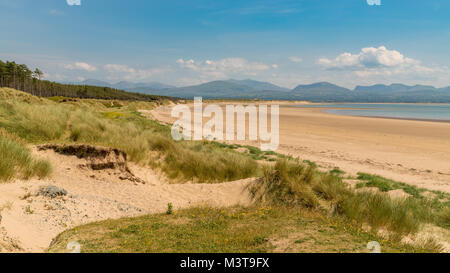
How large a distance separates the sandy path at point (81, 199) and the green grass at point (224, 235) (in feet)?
1.84

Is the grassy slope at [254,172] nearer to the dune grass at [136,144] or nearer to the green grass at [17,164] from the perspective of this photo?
the dune grass at [136,144]

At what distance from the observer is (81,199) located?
6.96 m

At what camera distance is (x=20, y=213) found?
5566 mm

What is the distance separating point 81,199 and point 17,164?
2032 millimetres

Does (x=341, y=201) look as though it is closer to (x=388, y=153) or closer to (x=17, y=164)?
(x=17, y=164)

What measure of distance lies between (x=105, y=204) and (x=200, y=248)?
3.84m

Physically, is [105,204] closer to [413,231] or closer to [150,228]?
[150,228]

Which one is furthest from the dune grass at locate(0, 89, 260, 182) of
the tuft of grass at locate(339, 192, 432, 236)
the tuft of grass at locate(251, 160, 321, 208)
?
the tuft of grass at locate(339, 192, 432, 236)

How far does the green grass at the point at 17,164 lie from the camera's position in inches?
260

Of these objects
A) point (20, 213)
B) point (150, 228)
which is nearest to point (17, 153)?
point (20, 213)

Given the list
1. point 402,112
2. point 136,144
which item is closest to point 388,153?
point 136,144

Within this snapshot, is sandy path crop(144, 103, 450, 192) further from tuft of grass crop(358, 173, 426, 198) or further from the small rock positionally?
the small rock
